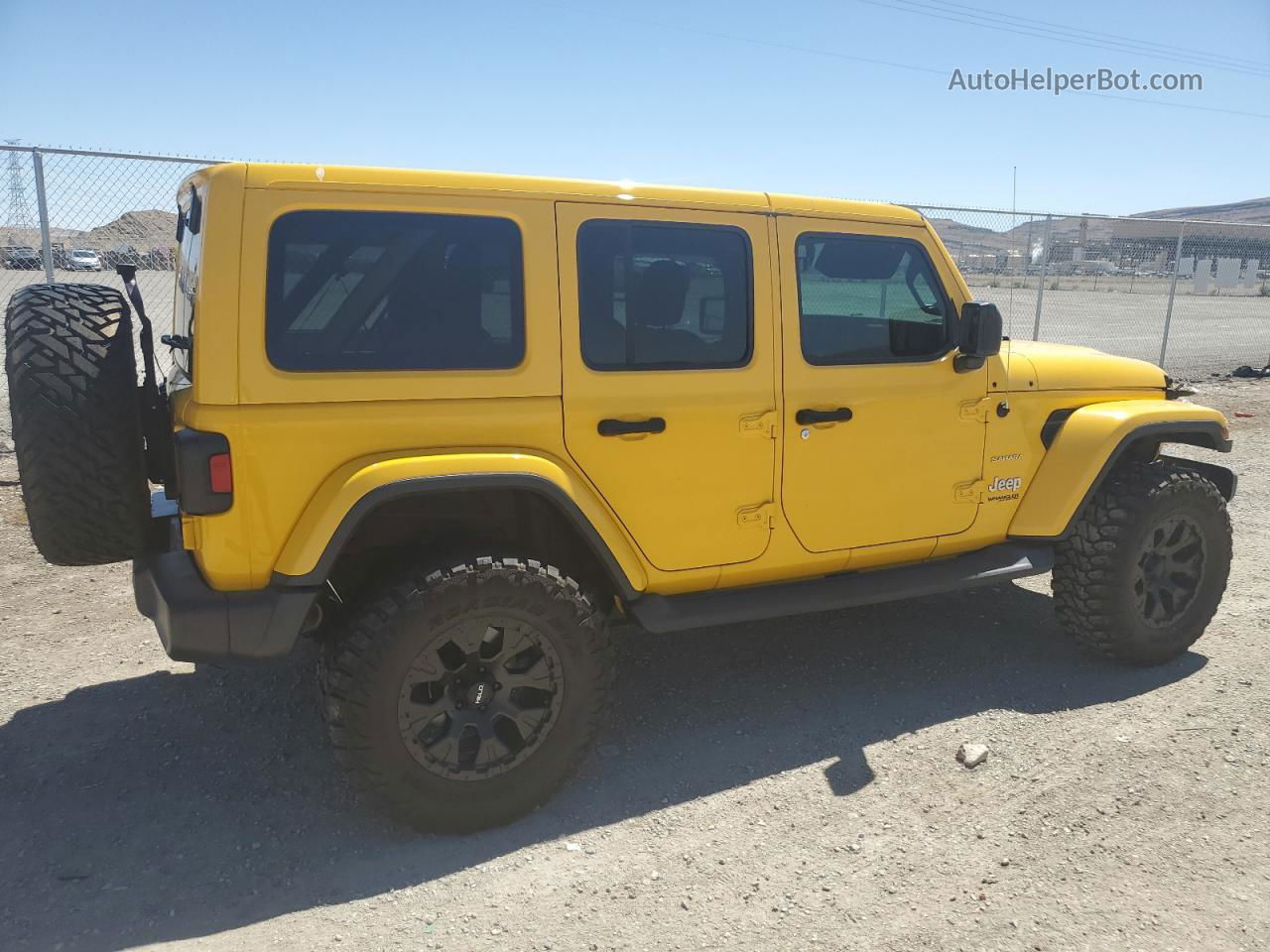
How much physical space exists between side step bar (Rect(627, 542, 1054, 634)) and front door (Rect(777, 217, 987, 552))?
173 millimetres

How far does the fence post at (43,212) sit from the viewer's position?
652 cm

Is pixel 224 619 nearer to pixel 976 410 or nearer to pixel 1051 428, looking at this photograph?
pixel 976 410

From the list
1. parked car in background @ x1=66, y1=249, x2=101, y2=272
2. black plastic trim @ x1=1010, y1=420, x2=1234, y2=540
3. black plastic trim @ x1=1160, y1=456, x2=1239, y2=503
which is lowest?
black plastic trim @ x1=1160, y1=456, x2=1239, y2=503

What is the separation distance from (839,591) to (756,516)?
1.78ft

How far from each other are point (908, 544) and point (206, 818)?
9.01 ft

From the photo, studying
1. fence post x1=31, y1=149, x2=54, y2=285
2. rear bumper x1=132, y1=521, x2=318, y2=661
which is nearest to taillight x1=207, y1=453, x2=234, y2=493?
rear bumper x1=132, y1=521, x2=318, y2=661

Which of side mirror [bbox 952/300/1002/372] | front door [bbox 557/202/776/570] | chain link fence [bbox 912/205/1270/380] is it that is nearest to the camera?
front door [bbox 557/202/776/570]

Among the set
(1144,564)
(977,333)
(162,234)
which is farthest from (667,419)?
(162,234)

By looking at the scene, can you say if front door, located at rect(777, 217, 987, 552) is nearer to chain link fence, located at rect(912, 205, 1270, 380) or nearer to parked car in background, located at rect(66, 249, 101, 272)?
chain link fence, located at rect(912, 205, 1270, 380)

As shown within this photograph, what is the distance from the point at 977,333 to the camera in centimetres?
348

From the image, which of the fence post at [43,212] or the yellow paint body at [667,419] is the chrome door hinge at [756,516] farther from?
the fence post at [43,212]

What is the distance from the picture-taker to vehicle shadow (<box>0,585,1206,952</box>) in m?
2.65

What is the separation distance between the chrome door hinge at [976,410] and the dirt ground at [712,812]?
1.19m

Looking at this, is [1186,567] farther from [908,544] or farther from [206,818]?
[206,818]
